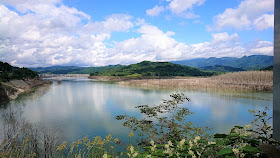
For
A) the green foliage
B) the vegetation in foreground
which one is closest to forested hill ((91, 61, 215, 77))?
the green foliage

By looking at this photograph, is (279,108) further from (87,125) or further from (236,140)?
(87,125)

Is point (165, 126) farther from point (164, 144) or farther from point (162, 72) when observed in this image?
point (162, 72)

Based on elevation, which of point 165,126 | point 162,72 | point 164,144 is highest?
point 162,72

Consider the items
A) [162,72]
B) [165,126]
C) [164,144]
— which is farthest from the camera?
[162,72]

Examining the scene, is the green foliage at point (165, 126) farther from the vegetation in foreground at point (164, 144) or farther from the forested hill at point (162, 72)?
the forested hill at point (162, 72)

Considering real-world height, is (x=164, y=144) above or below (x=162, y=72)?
below

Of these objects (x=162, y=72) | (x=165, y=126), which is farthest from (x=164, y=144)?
(x=162, y=72)

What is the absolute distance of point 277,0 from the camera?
8.65 ft

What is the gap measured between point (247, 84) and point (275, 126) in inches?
943

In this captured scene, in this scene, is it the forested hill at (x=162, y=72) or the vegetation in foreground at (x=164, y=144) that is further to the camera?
the forested hill at (x=162, y=72)

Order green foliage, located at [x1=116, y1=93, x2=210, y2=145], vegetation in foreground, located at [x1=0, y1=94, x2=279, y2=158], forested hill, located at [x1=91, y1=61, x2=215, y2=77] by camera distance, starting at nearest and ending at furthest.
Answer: vegetation in foreground, located at [x1=0, y1=94, x2=279, y2=158] → green foliage, located at [x1=116, y1=93, x2=210, y2=145] → forested hill, located at [x1=91, y1=61, x2=215, y2=77]

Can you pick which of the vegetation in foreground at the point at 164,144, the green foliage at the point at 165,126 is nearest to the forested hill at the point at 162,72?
the green foliage at the point at 165,126

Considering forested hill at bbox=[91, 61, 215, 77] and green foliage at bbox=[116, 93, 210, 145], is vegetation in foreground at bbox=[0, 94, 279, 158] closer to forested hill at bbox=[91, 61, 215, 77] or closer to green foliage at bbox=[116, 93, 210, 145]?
green foliage at bbox=[116, 93, 210, 145]

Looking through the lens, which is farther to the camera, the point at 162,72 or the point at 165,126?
the point at 162,72
